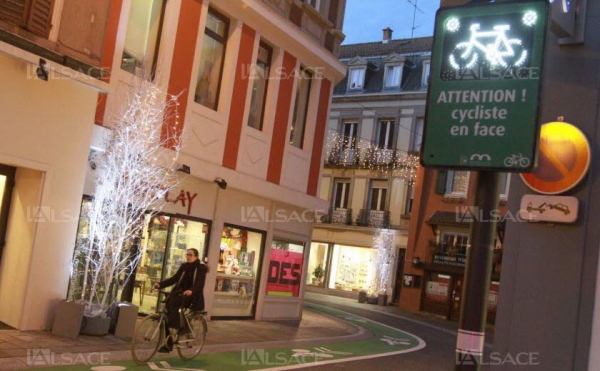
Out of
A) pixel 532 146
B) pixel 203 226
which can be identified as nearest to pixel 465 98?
pixel 532 146

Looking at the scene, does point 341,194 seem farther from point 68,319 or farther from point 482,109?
point 482,109

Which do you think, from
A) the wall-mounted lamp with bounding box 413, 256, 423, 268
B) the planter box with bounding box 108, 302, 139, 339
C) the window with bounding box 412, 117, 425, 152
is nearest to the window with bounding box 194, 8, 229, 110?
the planter box with bounding box 108, 302, 139, 339

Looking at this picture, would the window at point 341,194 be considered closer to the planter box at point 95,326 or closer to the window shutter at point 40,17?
the planter box at point 95,326

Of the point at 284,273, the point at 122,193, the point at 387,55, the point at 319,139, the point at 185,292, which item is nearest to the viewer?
the point at 185,292

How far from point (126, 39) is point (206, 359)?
6.52 m

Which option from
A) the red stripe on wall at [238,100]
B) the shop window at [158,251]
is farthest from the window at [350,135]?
the shop window at [158,251]

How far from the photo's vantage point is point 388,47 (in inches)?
1625

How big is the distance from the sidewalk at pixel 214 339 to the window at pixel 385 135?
17870 mm

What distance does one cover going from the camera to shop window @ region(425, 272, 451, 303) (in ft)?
101

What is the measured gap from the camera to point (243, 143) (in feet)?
55.0

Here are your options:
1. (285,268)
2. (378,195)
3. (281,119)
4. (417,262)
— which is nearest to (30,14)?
(281,119)

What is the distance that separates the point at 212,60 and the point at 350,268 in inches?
922

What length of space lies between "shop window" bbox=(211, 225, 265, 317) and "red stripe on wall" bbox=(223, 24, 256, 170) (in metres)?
1.79

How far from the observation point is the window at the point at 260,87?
1744 centimetres
